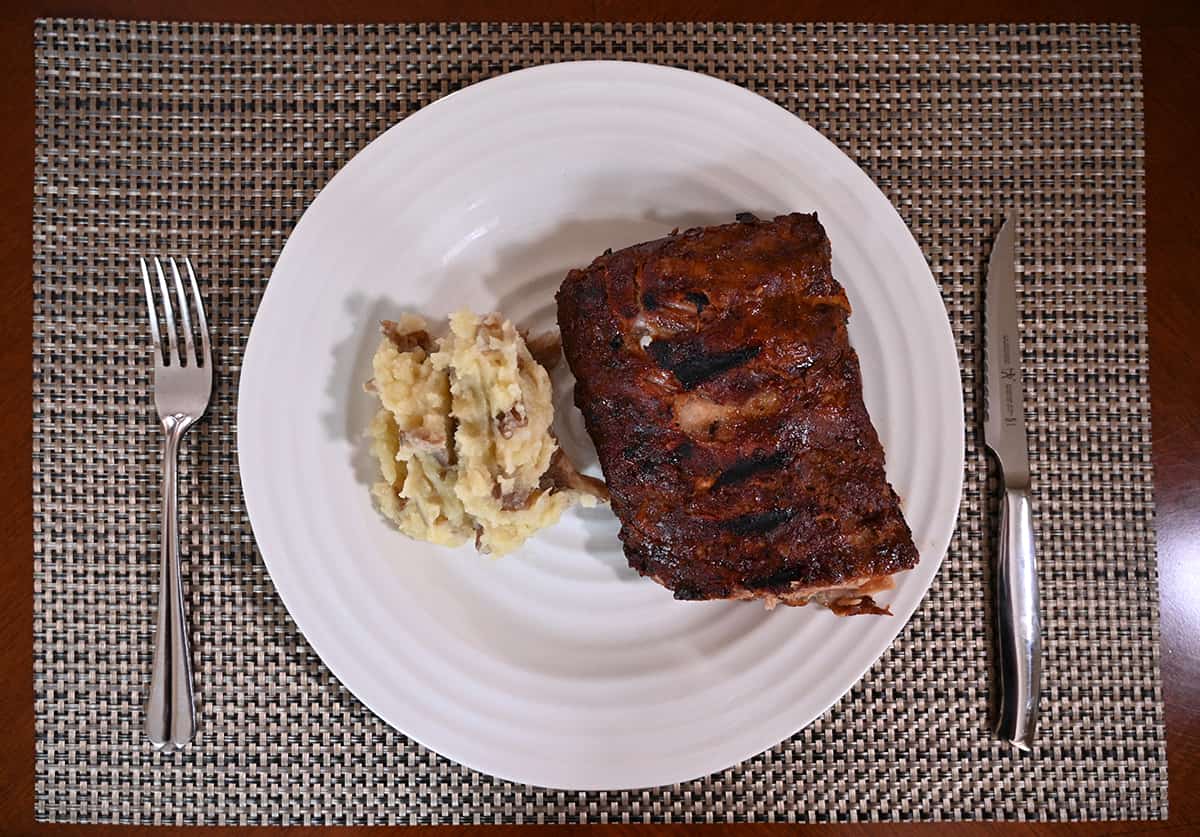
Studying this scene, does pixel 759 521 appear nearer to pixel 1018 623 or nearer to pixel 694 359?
pixel 694 359

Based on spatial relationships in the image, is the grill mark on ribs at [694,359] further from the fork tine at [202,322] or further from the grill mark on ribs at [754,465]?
the fork tine at [202,322]

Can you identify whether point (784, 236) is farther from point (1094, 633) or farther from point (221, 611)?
point (221, 611)

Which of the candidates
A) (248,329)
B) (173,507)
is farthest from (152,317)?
(173,507)

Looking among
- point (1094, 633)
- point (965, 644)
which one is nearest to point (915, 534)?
point (965, 644)

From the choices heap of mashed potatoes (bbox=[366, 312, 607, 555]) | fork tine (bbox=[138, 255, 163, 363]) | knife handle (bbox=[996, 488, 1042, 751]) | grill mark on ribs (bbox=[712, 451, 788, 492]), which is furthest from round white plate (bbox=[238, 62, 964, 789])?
grill mark on ribs (bbox=[712, 451, 788, 492])

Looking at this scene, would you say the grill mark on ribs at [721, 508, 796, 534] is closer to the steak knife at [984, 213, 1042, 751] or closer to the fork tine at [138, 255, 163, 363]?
the steak knife at [984, 213, 1042, 751]

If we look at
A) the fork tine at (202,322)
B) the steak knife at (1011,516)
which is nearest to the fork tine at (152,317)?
the fork tine at (202,322)
